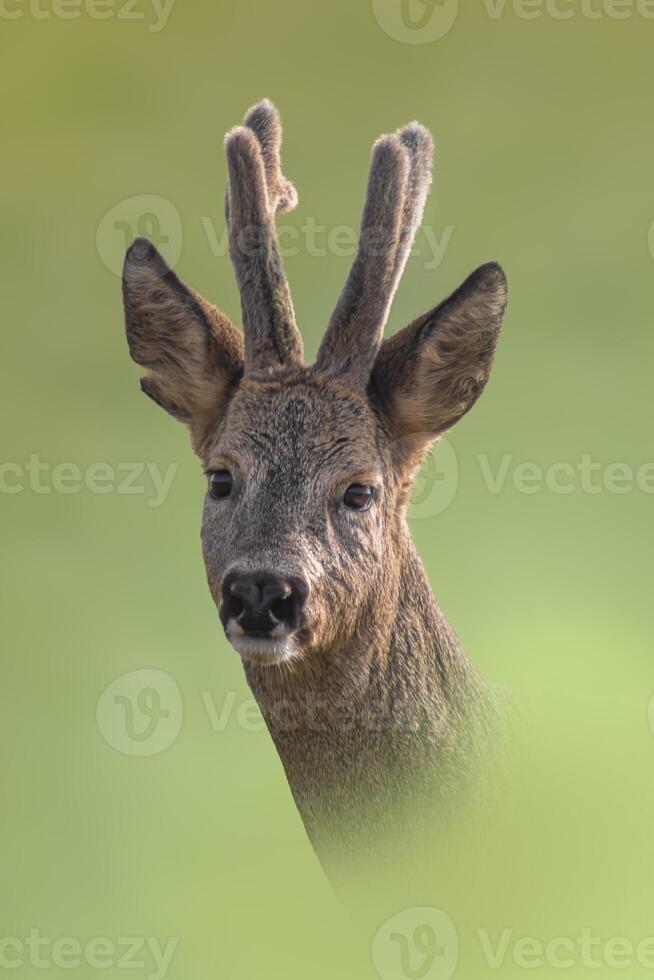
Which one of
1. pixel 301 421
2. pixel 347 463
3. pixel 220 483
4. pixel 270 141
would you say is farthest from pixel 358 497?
pixel 270 141

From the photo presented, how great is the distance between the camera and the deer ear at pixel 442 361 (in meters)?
3.93

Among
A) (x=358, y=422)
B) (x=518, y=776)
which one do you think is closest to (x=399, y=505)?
(x=358, y=422)

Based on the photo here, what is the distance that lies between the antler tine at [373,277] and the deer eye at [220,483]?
43 centimetres

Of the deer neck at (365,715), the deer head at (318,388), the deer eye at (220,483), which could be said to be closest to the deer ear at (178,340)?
the deer head at (318,388)

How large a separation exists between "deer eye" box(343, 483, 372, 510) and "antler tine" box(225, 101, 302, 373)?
46cm

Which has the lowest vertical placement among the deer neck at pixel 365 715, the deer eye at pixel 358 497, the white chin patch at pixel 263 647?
the deer neck at pixel 365 715

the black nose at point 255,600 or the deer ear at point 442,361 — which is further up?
the deer ear at point 442,361

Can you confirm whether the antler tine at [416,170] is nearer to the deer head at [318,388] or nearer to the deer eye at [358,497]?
the deer head at [318,388]

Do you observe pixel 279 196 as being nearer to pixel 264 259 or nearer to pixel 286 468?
pixel 264 259

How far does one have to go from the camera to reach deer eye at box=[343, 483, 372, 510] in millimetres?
3855

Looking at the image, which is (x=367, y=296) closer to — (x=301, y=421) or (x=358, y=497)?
(x=301, y=421)

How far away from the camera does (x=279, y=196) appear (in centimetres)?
453

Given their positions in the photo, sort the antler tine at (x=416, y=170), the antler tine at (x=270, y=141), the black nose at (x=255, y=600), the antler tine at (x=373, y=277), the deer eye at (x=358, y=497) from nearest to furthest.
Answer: the black nose at (x=255, y=600)
the deer eye at (x=358, y=497)
the antler tine at (x=373, y=277)
the antler tine at (x=416, y=170)
the antler tine at (x=270, y=141)

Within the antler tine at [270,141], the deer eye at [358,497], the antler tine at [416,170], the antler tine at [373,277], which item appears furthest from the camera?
the antler tine at [270,141]
